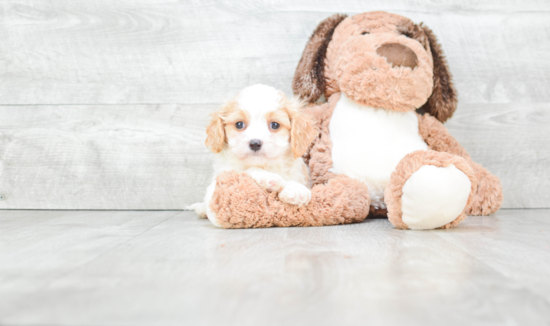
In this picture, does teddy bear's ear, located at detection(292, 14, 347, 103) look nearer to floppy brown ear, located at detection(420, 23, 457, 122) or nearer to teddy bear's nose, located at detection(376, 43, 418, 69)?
teddy bear's nose, located at detection(376, 43, 418, 69)

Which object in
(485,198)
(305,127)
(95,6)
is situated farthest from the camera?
(95,6)

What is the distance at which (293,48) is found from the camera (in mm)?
1553

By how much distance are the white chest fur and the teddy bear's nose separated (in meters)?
0.15

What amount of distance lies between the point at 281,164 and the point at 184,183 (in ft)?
1.70

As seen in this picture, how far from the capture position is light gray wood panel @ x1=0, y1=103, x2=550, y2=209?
60.6 inches

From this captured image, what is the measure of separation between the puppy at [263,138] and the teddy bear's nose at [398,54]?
30cm

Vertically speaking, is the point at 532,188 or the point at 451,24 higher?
the point at 451,24

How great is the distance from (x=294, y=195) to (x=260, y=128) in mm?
204

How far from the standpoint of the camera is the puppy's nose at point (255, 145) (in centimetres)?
109

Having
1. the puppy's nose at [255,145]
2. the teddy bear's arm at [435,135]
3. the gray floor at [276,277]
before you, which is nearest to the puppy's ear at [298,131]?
the puppy's nose at [255,145]

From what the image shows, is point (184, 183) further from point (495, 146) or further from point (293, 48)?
point (495, 146)

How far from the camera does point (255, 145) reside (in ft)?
3.58

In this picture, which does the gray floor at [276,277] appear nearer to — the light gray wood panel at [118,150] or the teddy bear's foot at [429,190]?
the teddy bear's foot at [429,190]

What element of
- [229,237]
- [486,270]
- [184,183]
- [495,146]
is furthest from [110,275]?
[495,146]
